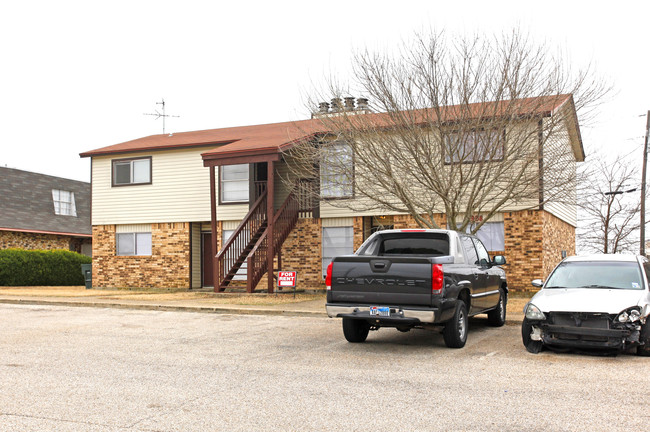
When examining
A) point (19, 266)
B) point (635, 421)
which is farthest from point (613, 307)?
point (19, 266)

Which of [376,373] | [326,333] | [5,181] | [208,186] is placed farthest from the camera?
[5,181]

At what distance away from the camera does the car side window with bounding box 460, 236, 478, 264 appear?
11.0 m

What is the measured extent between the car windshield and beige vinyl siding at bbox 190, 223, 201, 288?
1563 centimetres

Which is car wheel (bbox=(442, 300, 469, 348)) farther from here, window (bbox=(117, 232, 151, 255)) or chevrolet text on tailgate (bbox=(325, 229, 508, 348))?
window (bbox=(117, 232, 151, 255))

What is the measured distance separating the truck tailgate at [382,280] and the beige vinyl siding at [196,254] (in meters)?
15.0

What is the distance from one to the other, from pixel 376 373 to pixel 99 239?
19843 millimetres

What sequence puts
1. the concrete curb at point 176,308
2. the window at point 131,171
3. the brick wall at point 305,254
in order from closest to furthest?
the concrete curb at point 176,308, the brick wall at point 305,254, the window at point 131,171

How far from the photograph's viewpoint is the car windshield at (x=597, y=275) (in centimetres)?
997

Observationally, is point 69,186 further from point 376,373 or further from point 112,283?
point 376,373

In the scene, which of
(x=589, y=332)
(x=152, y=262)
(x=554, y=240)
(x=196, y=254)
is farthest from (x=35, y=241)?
(x=589, y=332)

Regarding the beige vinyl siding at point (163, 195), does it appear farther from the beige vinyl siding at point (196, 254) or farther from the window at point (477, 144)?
the window at point (477, 144)

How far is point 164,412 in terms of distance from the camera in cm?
598

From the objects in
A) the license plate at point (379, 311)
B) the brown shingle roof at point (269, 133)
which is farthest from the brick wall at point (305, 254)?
the license plate at point (379, 311)

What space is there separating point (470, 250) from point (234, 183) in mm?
13401
